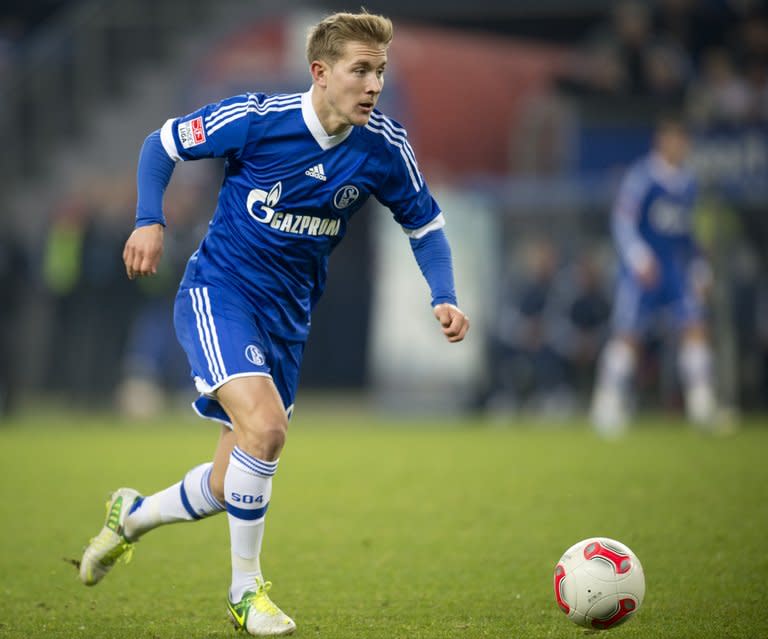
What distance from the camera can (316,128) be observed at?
5297 millimetres

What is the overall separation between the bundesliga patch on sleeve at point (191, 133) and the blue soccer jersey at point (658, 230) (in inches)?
318

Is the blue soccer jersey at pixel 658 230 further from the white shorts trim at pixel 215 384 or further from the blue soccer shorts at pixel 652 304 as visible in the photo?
the white shorts trim at pixel 215 384

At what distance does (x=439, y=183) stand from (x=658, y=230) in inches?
164

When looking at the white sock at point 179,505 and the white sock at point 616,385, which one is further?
the white sock at point 616,385

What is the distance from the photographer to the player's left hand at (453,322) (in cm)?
513

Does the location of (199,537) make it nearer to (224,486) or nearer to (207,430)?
(224,486)

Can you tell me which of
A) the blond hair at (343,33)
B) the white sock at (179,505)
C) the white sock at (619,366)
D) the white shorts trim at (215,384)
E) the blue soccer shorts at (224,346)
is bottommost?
the white sock at (619,366)

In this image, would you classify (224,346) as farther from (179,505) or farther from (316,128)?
(316,128)

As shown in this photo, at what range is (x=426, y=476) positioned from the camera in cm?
959

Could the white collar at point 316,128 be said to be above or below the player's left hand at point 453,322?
above

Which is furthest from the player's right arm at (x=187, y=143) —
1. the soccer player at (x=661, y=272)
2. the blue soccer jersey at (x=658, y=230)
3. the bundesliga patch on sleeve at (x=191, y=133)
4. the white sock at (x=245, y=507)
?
the blue soccer jersey at (x=658, y=230)

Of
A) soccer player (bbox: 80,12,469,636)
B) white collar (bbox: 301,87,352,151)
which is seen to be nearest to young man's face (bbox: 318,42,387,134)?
soccer player (bbox: 80,12,469,636)

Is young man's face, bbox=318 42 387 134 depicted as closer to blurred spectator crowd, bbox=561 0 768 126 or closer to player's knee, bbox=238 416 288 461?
player's knee, bbox=238 416 288 461

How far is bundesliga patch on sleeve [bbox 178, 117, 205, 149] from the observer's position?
5.20m
